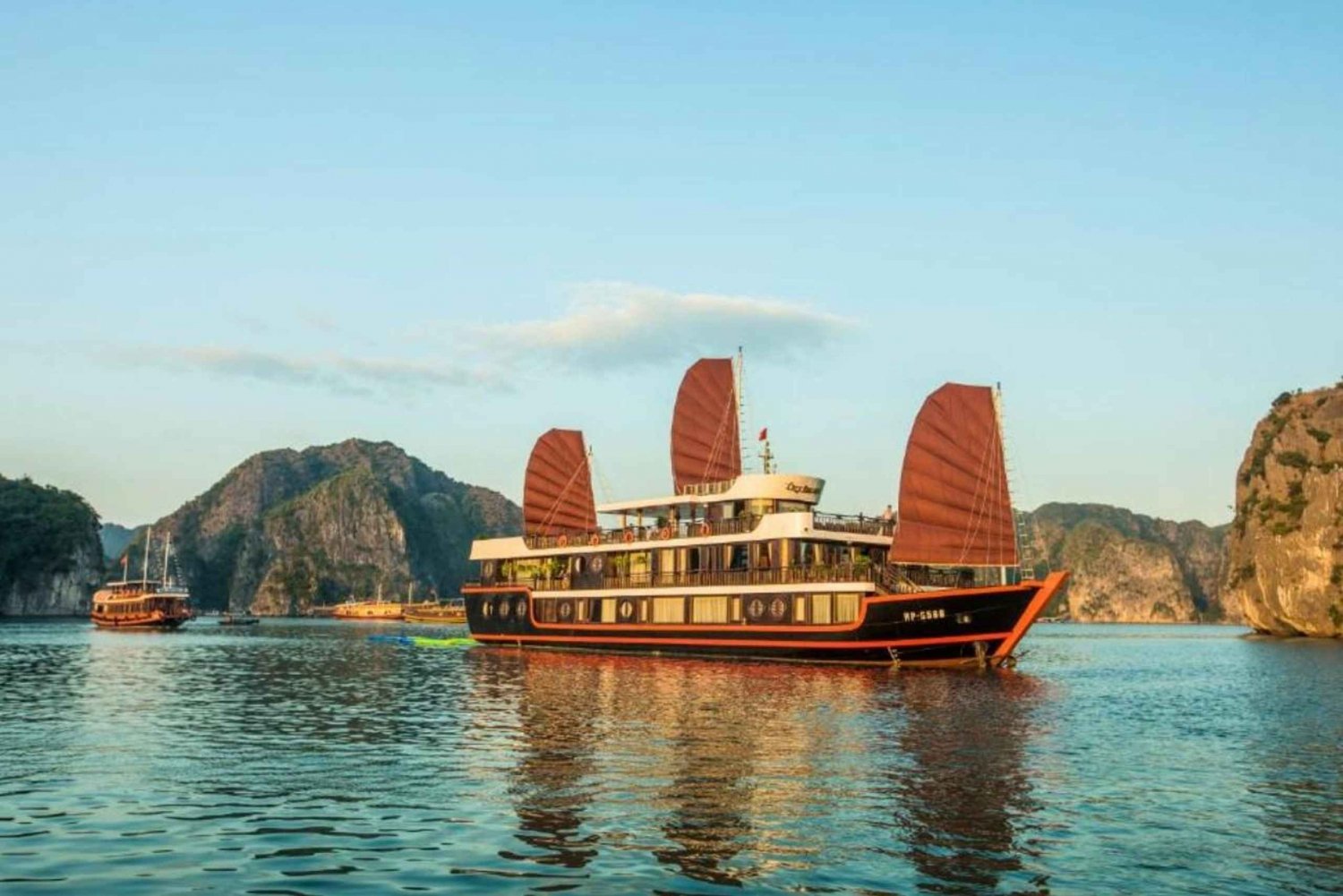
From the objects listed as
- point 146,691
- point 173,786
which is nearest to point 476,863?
point 173,786

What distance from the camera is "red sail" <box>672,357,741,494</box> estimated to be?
61562 mm

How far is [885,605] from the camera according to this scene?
45906 mm

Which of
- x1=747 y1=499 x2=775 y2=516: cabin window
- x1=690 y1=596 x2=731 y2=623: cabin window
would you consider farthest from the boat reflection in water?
x1=747 y1=499 x2=775 y2=516: cabin window

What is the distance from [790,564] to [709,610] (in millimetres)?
5407

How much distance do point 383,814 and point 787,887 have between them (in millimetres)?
6332

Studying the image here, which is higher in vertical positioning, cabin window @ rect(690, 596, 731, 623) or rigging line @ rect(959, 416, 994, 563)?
rigging line @ rect(959, 416, 994, 563)

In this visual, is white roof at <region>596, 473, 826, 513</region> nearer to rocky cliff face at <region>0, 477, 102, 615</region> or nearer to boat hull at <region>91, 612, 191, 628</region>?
boat hull at <region>91, 612, 191, 628</region>

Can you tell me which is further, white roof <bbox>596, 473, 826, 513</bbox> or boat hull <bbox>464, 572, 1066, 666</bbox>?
white roof <bbox>596, 473, 826, 513</bbox>

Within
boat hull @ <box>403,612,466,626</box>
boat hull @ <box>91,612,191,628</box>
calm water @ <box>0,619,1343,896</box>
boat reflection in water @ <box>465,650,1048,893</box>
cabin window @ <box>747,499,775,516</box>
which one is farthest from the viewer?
boat hull @ <box>403,612,466,626</box>

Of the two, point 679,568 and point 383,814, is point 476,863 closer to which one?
point 383,814

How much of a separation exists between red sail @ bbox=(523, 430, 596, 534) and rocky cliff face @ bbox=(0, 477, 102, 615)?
15114 cm

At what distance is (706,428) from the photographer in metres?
62.2

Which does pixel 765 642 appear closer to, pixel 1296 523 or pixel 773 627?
pixel 773 627

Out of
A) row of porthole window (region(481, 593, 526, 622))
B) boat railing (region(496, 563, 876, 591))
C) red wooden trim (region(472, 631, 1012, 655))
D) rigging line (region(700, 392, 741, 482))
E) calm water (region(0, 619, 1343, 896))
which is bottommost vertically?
calm water (region(0, 619, 1343, 896))
